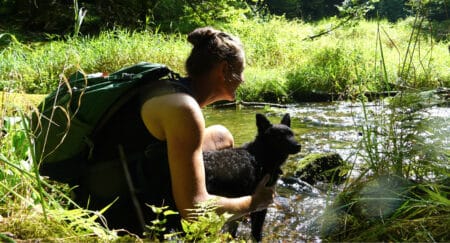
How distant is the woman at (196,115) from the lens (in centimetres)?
207

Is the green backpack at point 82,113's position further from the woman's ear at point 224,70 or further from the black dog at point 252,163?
the black dog at point 252,163

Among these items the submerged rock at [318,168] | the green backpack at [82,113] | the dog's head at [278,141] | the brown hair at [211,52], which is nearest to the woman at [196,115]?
the brown hair at [211,52]

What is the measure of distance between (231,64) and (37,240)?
4.38 ft

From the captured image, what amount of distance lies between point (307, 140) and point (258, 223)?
280 cm

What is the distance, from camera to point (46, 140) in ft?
7.18

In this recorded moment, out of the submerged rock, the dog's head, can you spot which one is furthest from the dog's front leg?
the submerged rock

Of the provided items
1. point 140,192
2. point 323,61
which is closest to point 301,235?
point 140,192

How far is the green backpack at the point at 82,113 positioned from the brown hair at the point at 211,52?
0.28 m

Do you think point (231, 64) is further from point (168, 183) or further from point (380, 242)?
point (380, 242)

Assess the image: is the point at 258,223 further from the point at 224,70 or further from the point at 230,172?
the point at 224,70

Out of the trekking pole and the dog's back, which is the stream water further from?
the trekking pole

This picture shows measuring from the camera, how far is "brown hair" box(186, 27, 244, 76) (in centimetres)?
246

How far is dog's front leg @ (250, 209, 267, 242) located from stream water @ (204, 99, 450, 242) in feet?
0.23

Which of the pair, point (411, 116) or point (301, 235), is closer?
point (411, 116)
